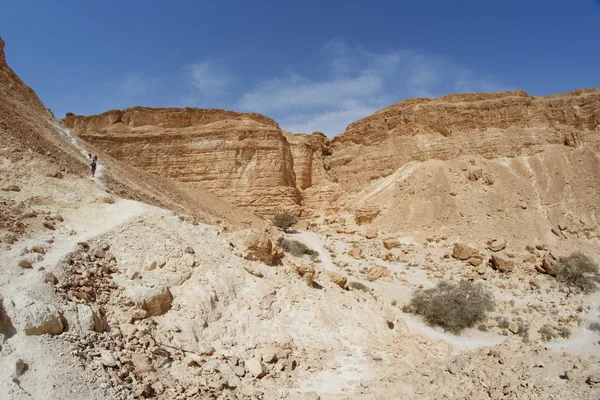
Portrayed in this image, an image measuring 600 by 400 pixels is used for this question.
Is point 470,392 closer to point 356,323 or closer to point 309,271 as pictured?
point 356,323

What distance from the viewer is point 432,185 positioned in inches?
1159

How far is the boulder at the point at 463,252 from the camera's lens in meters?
21.6

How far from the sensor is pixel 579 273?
715 inches

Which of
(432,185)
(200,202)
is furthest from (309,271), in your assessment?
(432,185)

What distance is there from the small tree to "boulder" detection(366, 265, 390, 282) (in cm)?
1123

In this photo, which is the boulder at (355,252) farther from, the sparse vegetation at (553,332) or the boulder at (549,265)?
the sparse vegetation at (553,332)

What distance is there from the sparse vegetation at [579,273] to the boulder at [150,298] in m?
17.2

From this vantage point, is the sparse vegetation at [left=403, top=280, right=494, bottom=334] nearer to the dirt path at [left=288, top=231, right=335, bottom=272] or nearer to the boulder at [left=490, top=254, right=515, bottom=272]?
the boulder at [left=490, top=254, right=515, bottom=272]

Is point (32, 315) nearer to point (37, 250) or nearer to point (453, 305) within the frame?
point (37, 250)

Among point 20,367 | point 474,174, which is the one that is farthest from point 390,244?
point 20,367

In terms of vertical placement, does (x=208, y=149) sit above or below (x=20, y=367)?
above

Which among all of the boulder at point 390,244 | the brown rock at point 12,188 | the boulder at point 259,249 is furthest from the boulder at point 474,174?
the brown rock at point 12,188

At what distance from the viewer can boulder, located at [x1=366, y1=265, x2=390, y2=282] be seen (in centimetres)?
1928

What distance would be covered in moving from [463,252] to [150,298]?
17778mm
